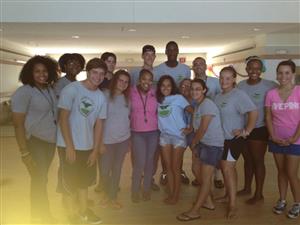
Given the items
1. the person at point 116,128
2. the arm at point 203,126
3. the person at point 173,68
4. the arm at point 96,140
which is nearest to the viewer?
the arm at point 96,140

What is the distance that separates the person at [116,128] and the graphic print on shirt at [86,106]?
497mm

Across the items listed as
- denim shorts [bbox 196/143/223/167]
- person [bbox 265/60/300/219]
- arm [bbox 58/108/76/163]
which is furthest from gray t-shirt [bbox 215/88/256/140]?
arm [bbox 58/108/76/163]

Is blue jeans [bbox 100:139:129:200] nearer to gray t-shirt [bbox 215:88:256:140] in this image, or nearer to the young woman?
the young woman

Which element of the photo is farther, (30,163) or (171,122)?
(171,122)

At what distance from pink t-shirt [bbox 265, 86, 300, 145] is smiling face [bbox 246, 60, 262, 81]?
27 centimetres

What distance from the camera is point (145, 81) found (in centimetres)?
350

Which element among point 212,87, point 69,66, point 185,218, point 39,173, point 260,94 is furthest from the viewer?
point 212,87

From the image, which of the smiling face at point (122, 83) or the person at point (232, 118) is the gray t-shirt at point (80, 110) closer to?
the smiling face at point (122, 83)

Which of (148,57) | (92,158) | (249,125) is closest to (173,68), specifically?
(148,57)

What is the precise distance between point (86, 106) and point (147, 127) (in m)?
0.91

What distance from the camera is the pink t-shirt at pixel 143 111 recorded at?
3.55 meters

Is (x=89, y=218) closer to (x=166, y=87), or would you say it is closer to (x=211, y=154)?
(x=211, y=154)

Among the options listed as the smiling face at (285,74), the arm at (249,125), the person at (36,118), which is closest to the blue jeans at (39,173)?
the person at (36,118)

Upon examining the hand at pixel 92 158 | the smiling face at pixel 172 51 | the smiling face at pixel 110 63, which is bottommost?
the hand at pixel 92 158
